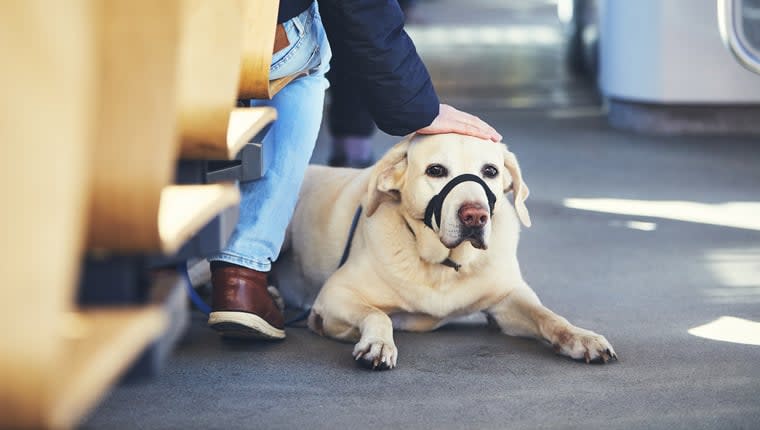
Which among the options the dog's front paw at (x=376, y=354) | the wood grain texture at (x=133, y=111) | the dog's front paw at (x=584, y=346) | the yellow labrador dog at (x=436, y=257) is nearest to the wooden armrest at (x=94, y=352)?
the wood grain texture at (x=133, y=111)

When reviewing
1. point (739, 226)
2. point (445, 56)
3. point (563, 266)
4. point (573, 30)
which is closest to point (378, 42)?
point (563, 266)

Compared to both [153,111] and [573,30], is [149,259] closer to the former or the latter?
[153,111]

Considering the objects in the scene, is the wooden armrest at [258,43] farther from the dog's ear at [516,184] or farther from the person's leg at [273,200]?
the dog's ear at [516,184]

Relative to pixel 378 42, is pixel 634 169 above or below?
below

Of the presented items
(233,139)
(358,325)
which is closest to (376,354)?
(358,325)

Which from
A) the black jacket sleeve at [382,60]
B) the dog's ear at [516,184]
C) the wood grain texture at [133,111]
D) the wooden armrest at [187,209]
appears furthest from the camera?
the dog's ear at [516,184]

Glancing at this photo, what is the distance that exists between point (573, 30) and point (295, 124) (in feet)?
28.1

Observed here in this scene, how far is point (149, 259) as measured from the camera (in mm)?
1404

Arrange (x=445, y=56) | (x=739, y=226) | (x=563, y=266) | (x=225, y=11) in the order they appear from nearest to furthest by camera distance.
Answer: (x=225, y=11)
(x=563, y=266)
(x=739, y=226)
(x=445, y=56)

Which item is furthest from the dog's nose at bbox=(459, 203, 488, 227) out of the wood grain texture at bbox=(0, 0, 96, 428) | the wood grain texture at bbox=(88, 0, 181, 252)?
the wood grain texture at bbox=(0, 0, 96, 428)

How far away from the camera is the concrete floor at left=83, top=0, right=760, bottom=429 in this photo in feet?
→ 7.25

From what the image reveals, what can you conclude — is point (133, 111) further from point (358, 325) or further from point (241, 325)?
point (358, 325)

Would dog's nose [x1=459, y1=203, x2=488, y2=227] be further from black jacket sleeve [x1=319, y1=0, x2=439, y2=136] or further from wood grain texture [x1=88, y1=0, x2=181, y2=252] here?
wood grain texture [x1=88, y1=0, x2=181, y2=252]

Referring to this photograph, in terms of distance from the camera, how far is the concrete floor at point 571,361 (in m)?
2.21
